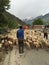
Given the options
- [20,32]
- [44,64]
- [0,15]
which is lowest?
[44,64]

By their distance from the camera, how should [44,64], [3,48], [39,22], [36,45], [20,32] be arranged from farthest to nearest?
1. [39,22]
2. [36,45]
3. [3,48]
4. [20,32]
5. [44,64]

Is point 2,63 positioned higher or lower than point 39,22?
lower

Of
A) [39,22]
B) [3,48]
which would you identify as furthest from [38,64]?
[39,22]

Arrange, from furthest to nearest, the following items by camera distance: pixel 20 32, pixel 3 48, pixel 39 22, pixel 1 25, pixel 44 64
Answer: pixel 39 22, pixel 1 25, pixel 3 48, pixel 20 32, pixel 44 64

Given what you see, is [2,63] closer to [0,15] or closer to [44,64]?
[44,64]

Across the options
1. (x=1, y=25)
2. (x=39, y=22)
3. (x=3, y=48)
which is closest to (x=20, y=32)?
(x=3, y=48)

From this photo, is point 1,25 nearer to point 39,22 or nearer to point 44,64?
point 44,64

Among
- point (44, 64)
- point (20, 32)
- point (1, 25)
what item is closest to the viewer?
point (44, 64)

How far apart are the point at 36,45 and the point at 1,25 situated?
31.3 metres

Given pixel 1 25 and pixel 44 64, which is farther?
pixel 1 25

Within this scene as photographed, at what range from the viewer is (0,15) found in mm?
58406

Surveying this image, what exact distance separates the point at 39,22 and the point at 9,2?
71.1m

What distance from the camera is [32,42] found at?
90.5 ft

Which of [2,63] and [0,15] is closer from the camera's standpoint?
[2,63]
